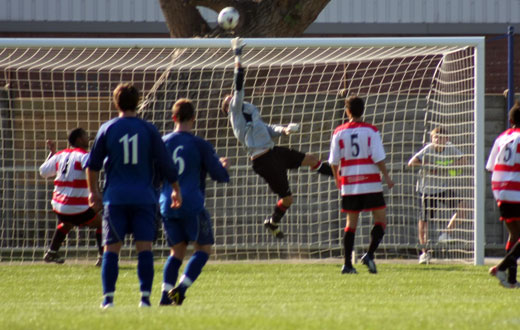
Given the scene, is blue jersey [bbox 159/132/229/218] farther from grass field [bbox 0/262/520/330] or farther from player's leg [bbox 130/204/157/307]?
grass field [bbox 0/262/520/330]

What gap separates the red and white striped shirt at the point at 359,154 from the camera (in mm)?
10180

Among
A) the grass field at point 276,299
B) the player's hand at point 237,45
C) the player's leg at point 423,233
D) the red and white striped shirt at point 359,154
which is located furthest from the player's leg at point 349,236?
the player's leg at point 423,233

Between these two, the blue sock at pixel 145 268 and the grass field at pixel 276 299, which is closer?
the grass field at pixel 276 299

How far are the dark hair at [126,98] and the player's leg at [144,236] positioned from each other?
0.73 metres

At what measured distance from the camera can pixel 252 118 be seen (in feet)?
36.3

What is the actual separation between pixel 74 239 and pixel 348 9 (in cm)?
712

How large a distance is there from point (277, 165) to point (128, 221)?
4209mm

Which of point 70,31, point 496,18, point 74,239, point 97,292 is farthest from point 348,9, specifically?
point 97,292

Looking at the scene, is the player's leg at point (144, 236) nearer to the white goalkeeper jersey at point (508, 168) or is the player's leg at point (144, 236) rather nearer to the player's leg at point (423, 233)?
the white goalkeeper jersey at point (508, 168)

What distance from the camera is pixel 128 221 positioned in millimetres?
7266

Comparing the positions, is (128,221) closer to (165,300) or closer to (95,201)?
(95,201)

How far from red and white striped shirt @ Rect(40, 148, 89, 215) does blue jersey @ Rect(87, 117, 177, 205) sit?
430cm

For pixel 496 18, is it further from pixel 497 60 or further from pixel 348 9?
pixel 348 9

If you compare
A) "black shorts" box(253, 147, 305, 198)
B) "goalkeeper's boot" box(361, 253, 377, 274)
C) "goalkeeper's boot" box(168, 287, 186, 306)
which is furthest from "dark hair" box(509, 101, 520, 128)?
"goalkeeper's boot" box(168, 287, 186, 306)
